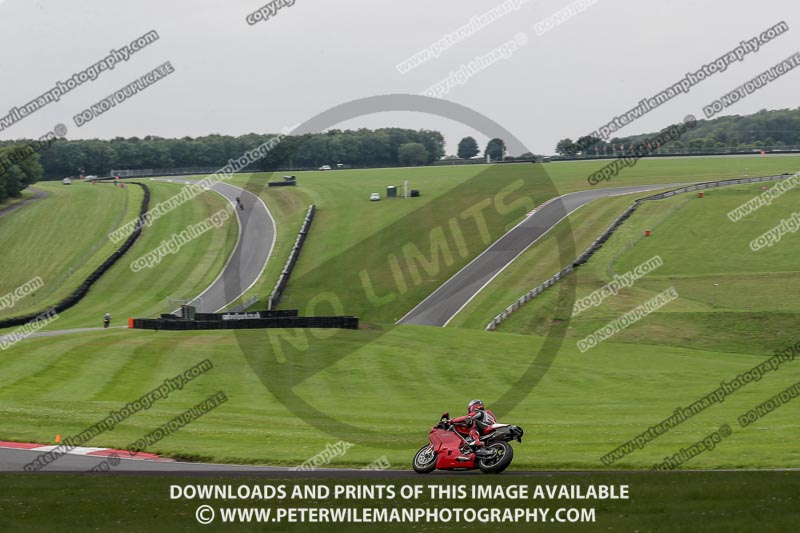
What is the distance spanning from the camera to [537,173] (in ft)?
357

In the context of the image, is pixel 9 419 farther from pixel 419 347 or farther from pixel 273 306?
pixel 273 306

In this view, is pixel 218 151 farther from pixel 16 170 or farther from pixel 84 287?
pixel 84 287

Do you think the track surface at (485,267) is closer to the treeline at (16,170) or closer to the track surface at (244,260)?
the track surface at (244,260)

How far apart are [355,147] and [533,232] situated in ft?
271

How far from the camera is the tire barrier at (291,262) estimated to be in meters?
62.8

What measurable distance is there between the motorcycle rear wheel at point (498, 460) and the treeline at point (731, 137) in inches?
5298

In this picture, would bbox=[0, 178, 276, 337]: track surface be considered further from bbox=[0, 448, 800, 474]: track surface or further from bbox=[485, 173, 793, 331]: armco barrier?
bbox=[0, 448, 800, 474]: track surface

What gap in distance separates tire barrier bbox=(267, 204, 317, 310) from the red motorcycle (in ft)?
137

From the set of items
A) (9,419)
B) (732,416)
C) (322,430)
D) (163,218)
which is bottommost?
(732,416)

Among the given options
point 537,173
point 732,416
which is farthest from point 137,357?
point 537,173
